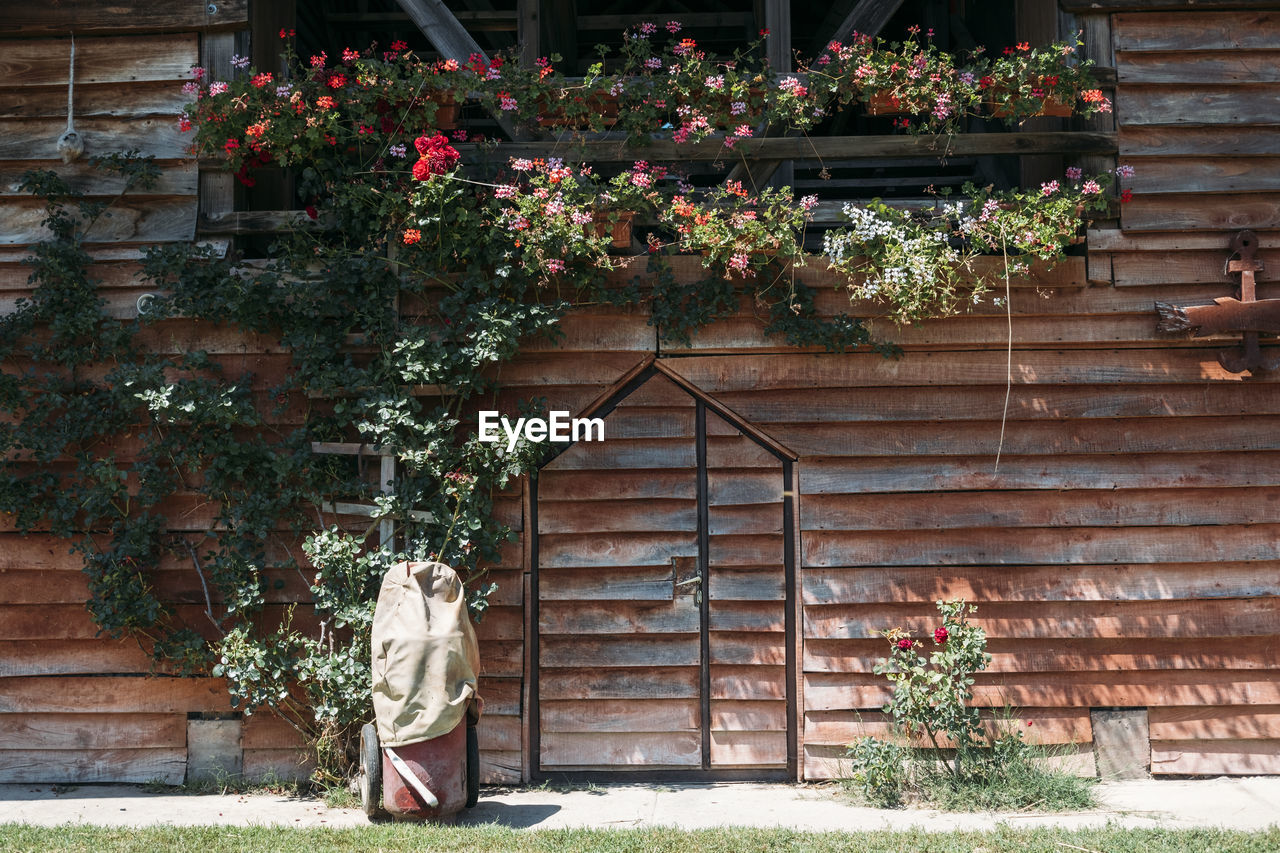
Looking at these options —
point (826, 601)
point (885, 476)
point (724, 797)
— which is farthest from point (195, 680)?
point (885, 476)

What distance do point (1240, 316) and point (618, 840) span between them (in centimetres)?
392

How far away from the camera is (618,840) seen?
434 cm

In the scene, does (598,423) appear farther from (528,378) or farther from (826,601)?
(826,601)

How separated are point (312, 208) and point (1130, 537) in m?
4.50

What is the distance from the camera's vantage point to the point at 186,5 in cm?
549

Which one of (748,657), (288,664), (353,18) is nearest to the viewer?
(288,664)

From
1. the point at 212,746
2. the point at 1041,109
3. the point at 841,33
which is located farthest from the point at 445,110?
the point at 212,746

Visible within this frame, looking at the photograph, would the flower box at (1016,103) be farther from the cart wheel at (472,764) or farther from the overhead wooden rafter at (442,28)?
the cart wheel at (472,764)

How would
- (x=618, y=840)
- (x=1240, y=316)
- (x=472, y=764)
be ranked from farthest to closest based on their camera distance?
(x=1240, y=316)
(x=472, y=764)
(x=618, y=840)

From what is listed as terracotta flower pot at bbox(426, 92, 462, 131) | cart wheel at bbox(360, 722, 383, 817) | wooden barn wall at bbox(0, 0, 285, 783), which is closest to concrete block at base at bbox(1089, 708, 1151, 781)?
cart wheel at bbox(360, 722, 383, 817)

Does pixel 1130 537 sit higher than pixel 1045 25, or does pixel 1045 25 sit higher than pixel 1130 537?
pixel 1045 25

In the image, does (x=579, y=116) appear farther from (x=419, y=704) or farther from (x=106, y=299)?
(x=419, y=704)

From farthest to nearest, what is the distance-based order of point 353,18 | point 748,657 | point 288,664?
point 353,18 < point 748,657 < point 288,664

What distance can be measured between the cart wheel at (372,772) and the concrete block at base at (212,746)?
1.05 m
